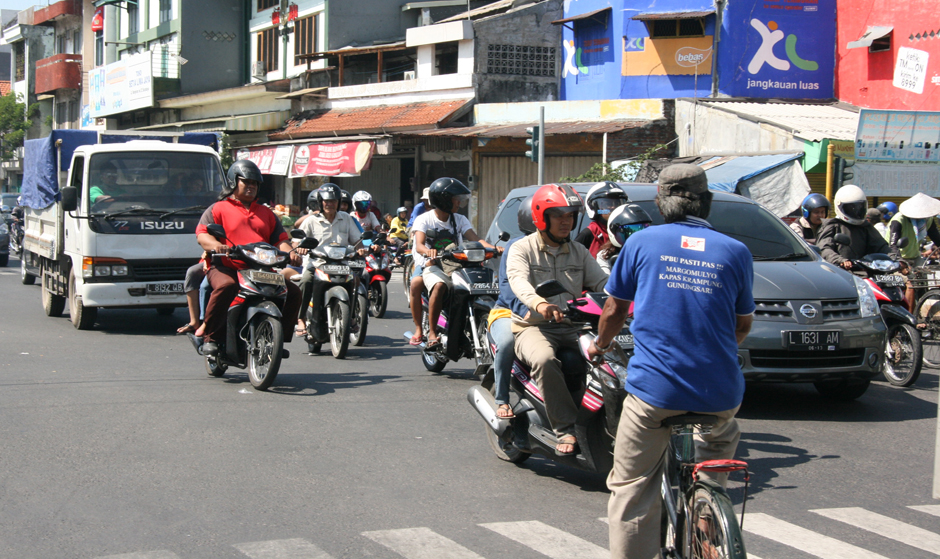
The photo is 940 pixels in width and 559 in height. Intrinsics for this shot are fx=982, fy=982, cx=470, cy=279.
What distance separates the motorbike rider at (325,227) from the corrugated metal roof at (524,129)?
1121 centimetres

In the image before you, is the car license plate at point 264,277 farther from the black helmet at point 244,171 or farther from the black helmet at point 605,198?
the black helmet at point 605,198

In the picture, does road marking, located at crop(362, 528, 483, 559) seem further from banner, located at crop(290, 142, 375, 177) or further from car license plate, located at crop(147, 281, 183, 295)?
banner, located at crop(290, 142, 375, 177)

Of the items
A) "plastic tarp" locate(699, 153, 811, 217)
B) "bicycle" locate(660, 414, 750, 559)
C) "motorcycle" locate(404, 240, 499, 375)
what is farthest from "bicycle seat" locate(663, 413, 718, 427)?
"plastic tarp" locate(699, 153, 811, 217)

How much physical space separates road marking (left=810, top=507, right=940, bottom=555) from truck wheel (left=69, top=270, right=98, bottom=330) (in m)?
9.46

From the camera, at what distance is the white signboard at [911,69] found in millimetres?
19438

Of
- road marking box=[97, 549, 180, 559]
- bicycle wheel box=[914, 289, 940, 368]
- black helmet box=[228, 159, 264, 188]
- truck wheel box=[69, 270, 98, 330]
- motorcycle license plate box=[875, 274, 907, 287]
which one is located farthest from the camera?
truck wheel box=[69, 270, 98, 330]

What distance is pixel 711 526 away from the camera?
10.7 feet

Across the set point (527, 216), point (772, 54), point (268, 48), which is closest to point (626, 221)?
point (527, 216)

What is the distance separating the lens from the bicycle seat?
3.46 metres

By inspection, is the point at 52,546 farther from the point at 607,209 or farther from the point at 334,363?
the point at 334,363

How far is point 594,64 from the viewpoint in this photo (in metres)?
25.9

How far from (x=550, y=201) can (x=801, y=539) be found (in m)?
2.12

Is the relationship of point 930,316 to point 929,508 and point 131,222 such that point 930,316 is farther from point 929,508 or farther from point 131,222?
point 131,222

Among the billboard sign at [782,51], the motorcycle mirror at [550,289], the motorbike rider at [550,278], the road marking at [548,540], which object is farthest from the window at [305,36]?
the road marking at [548,540]
